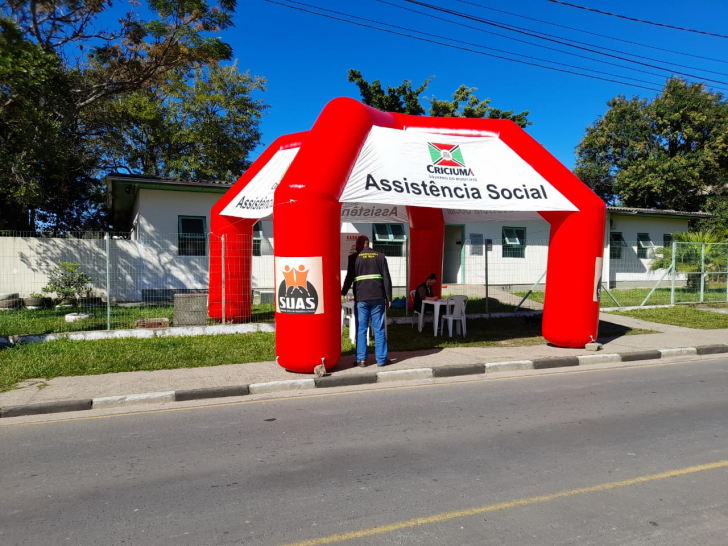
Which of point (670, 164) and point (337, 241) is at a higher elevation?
point (670, 164)

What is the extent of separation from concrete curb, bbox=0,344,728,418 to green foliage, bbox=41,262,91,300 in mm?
8868

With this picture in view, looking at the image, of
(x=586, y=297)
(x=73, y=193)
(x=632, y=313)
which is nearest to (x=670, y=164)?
(x=632, y=313)

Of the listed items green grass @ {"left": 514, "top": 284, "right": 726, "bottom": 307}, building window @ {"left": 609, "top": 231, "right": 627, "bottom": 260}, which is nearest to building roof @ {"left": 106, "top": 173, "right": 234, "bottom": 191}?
green grass @ {"left": 514, "top": 284, "right": 726, "bottom": 307}

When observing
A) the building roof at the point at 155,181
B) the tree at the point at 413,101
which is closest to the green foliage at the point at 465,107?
the tree at the point at 413,101

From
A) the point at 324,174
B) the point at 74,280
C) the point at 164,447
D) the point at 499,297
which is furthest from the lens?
the point at 499,297

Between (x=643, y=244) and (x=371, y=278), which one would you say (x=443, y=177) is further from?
(x=643, y=244)

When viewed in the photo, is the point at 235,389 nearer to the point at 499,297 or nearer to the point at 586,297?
the point at 586,297

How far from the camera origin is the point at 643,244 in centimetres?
2423

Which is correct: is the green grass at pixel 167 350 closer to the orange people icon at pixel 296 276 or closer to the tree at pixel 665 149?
A: the orange people icon at pixel 296 276

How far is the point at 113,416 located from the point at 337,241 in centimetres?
377

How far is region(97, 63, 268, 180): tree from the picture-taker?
1049 inches

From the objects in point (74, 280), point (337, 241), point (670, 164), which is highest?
point (670, 164)

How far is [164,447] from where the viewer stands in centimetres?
494

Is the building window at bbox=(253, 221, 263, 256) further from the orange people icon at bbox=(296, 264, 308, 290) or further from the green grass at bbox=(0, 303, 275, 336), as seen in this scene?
the orange people icon at bbox=(296, 264, 308, 290)
